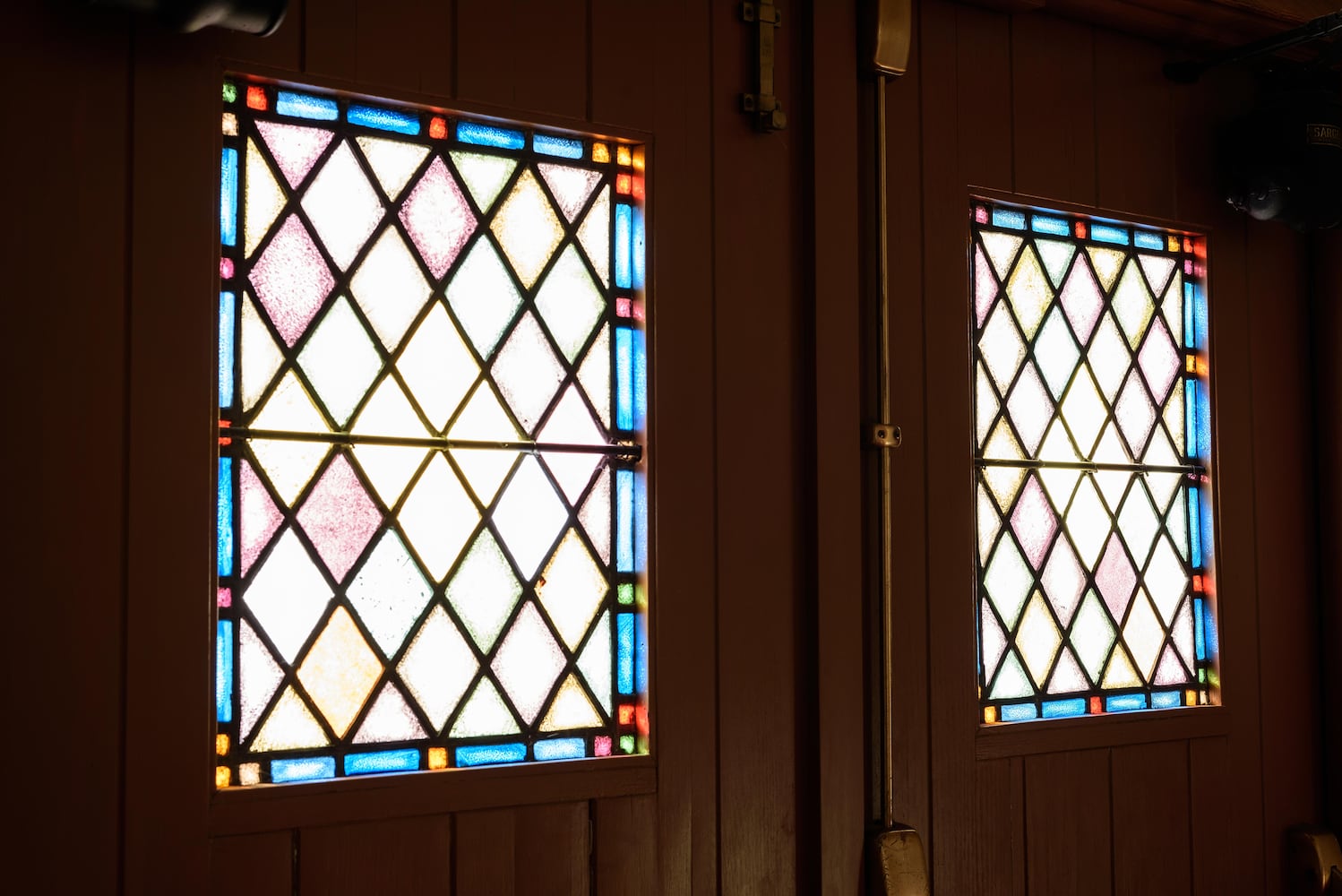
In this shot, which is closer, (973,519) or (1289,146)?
(973,519)

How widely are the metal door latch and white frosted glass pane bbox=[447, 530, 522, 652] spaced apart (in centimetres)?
67

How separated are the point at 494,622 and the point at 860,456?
0.69 metres

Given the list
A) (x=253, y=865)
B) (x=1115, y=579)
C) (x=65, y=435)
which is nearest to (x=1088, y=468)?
(x=1115, y=579)

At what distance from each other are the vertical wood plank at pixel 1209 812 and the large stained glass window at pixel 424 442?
4.03 ft

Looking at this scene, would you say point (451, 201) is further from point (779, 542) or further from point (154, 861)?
point (154, 861)

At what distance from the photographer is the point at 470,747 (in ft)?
6.26

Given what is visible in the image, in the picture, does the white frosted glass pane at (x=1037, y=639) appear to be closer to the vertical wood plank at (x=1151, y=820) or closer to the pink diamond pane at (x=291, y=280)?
the vertical wood plank at (x=1151, y=820)

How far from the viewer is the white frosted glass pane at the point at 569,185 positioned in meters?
2.04

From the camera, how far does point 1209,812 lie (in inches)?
103

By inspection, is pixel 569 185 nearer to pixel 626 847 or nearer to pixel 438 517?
pixel 438 517

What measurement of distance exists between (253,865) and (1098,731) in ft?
5.00

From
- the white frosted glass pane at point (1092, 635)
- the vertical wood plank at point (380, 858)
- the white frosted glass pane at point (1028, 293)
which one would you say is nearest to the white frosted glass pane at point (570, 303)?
the vertical wood plank at point (380, 858)

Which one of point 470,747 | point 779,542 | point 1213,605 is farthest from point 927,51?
point 470,747

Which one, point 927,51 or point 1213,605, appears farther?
point 1213,605
